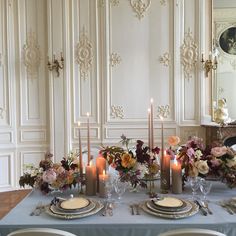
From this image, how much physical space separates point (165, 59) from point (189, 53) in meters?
0.37

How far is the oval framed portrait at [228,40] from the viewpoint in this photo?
173 inches

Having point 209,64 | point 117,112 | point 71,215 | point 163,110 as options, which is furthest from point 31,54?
point 71,215

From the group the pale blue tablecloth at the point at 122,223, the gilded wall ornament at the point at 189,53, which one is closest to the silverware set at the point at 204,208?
the pale blue tablecloth at the point at 122,223

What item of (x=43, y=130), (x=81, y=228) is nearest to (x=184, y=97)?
(x=43, y=130)

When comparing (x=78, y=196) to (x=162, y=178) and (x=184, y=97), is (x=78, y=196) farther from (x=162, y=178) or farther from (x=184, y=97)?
(x=184, y=97)

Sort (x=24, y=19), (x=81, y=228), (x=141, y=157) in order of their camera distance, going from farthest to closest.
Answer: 1. (x=24, y=19)
2. (x=141, y=157)
3. (x=81, y=228)

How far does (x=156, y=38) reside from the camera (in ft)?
14.4

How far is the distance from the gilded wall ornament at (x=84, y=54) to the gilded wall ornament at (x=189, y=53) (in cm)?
139

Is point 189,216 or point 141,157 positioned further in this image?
point 141,157

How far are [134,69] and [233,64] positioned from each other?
150 centimetres

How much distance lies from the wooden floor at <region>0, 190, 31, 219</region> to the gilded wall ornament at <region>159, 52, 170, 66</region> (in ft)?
9.16

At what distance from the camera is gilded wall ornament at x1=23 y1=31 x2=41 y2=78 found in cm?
437

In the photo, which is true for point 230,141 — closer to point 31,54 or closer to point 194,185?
point 194,185

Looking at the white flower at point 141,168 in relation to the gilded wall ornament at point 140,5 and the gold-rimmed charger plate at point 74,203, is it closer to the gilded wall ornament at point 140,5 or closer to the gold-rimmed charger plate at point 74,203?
the gold-rimmed charger plate at point 74,203
